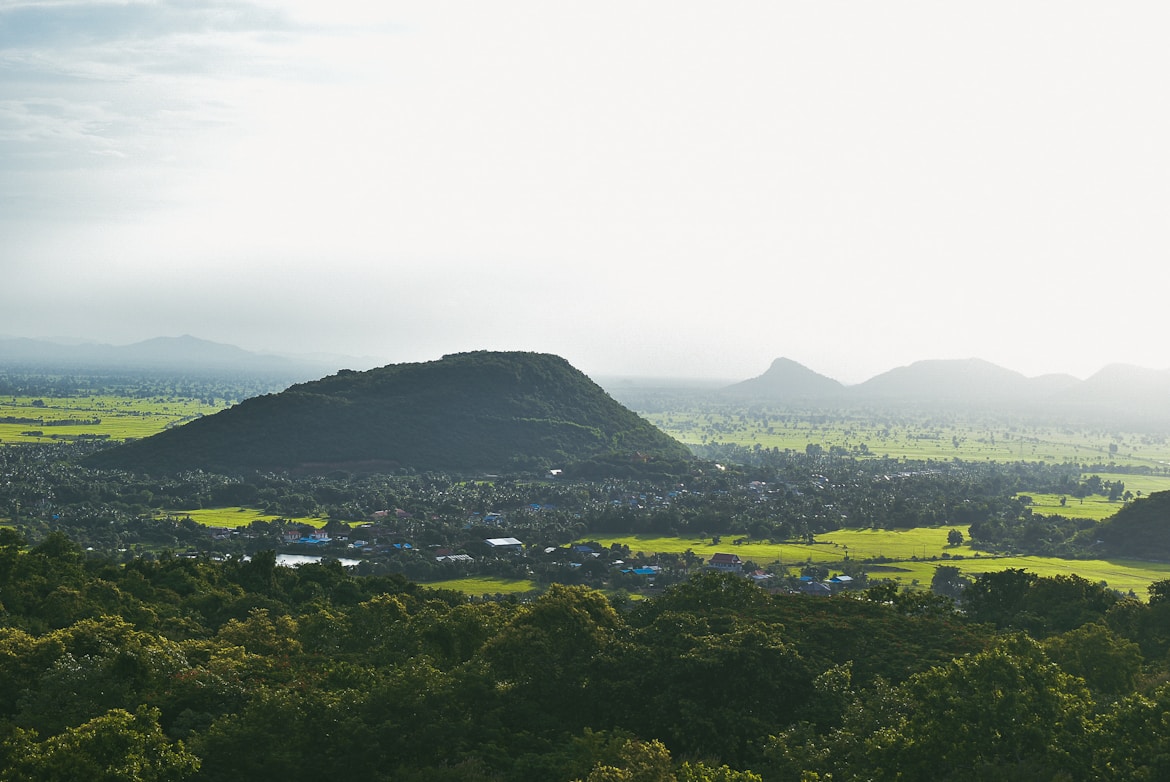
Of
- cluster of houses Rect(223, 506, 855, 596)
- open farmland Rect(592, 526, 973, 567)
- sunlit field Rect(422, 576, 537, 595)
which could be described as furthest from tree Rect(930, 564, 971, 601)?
sunlit field Rect(422, 576, 537, 595)

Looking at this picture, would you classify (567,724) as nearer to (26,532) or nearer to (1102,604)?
Answer: (1102,604)

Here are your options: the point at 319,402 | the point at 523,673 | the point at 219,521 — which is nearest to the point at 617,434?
the point at 319,402

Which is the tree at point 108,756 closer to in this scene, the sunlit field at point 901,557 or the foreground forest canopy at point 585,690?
the foreground forest canopy at point 585,690

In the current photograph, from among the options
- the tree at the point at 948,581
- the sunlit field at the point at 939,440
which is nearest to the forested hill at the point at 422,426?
the sunlit field at the point at 939,440

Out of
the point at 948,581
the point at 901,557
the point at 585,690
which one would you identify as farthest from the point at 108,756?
the point at 901,557

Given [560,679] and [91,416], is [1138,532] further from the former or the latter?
[91,416]

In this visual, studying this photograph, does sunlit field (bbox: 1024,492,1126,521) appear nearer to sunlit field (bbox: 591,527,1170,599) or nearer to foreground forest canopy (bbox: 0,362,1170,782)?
sunlit field (bbox: 591,527,1170,599)

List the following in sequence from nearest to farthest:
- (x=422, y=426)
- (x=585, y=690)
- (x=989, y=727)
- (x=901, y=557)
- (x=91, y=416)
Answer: (x=989, y=727) < (x=585, y=690) < (x=901, y=557) < (x=422, y=426) < (x=91, y=416)
